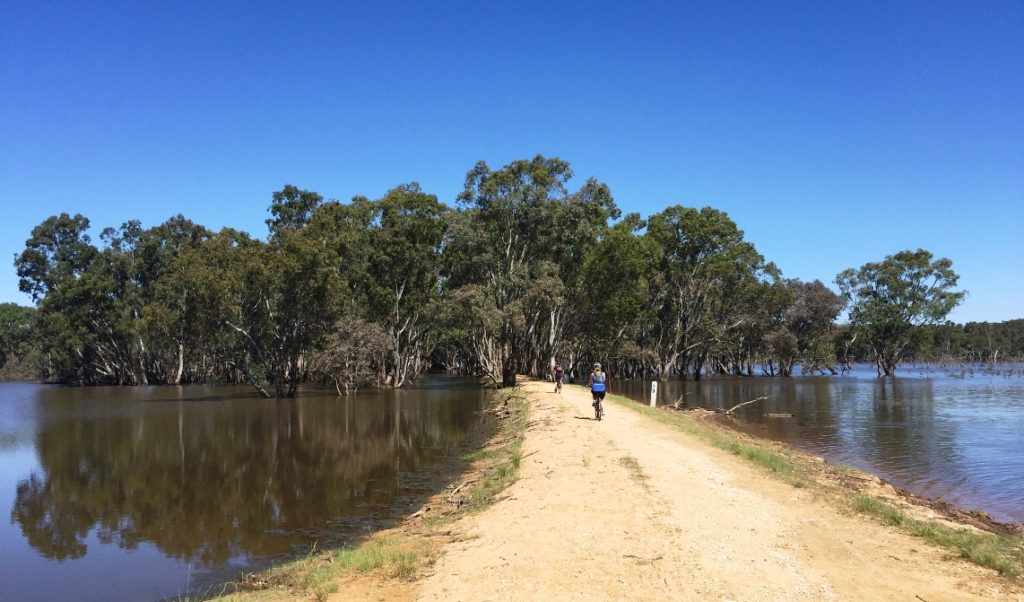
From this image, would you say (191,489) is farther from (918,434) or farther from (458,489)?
(918,434)

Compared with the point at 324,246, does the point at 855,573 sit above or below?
below

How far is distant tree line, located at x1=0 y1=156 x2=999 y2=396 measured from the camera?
4403 centimetres

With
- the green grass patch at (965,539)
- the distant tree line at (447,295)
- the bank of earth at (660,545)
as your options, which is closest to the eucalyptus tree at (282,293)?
the distant tree line at (447,295)

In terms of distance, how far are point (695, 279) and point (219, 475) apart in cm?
5591

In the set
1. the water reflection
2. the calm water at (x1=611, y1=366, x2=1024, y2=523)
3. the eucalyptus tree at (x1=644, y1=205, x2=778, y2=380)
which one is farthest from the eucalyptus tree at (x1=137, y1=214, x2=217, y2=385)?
the eucalyptus tree at (x1=644, y1=205, x2=778, y2=380)

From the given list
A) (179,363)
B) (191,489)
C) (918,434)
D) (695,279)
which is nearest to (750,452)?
(191,489)

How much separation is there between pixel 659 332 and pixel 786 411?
3736 cm

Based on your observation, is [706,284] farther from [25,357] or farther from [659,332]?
[25,357]

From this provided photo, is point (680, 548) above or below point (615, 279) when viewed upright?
below

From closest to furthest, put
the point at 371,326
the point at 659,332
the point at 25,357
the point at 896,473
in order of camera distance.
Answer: the point at 896,473, the point at 371,326, the point at 659,332, the point at 25,357

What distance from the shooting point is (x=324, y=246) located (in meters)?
42.9

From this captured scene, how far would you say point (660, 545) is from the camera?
8.66 m

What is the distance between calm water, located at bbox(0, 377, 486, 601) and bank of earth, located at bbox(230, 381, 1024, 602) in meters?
2.27

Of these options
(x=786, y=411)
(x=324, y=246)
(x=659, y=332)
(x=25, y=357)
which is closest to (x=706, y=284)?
(x=659, y=332)
